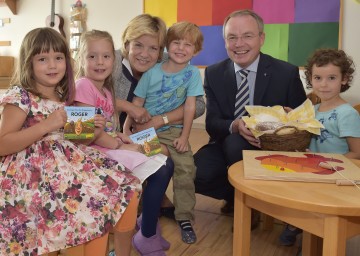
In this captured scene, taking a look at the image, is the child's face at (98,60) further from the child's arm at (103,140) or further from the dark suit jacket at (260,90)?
the dark suit jacket at (260,90)

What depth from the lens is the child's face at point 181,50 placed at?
185 centimetres

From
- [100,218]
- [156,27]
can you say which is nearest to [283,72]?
[156,27]

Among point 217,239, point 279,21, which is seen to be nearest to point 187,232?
point 217,239

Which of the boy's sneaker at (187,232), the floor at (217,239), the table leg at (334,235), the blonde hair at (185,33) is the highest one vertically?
the blonde hair at (185,33)

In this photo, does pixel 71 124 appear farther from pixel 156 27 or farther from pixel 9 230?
pixel 156 27

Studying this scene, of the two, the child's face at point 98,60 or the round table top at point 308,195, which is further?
the child's face at point 98,60

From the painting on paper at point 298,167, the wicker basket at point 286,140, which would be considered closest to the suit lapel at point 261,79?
the wicker basket at point 286,140

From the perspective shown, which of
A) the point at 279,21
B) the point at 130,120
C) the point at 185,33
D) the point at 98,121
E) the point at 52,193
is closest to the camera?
the point at 52,193

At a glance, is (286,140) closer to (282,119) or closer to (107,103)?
(282,119)

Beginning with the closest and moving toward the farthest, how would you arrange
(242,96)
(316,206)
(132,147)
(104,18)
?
(316,206), (132,147), (242,96), (104,18)

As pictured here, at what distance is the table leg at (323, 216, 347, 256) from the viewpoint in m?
1.00

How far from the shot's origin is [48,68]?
128 centimetres

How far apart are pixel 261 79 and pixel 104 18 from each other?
10.4ft

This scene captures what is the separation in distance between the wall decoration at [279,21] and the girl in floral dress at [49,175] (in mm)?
2813
